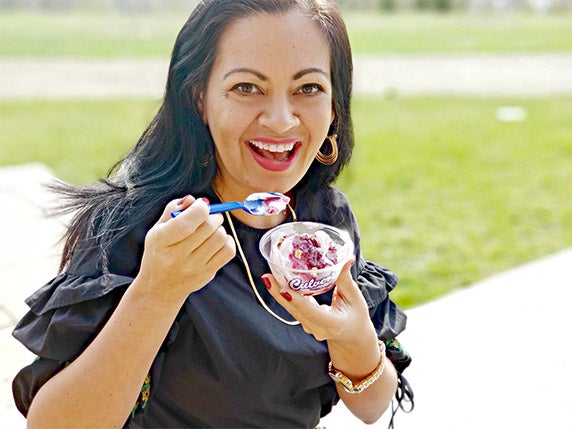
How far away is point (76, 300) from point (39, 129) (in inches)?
238

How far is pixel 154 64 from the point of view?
33.6ft

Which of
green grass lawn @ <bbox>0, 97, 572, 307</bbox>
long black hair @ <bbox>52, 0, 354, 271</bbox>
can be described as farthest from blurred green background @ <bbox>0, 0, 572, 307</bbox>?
long black hair @ <bbox>52, 0, 354, 271</bbox>

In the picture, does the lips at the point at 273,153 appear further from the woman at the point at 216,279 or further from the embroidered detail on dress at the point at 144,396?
the embroidered detail on dress at the point at 144,396

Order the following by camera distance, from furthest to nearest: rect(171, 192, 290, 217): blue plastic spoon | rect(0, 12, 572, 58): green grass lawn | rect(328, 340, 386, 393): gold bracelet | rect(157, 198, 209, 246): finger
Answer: rect(0, 12, 572, 58): green grass lawn → rect(328, 340, 386, 393): gold bracelet → rect(171, 192, 290, 217): blue plastic spoon → rect(157, 198, 209, 246): finger

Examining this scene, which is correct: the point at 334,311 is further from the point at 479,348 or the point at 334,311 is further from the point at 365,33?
the point at 365,33

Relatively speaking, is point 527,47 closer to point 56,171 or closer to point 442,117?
point 442,117

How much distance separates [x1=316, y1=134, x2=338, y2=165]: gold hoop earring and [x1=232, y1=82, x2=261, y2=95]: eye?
12.2 inches

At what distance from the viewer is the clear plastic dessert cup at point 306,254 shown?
59.1 inches

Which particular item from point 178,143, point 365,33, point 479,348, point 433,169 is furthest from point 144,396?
point 365,33

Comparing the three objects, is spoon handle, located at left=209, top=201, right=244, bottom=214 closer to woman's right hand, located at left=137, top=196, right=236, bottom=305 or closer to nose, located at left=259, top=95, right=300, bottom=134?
woman's right hand, located at left=137, top=196, right=236, bottom=305

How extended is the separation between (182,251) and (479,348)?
1.98 m

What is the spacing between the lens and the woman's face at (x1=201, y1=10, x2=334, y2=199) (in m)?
1.57

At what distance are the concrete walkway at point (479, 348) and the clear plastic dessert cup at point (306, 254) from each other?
1.01 m

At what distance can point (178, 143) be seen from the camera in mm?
1680
